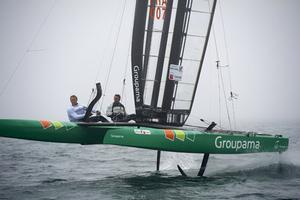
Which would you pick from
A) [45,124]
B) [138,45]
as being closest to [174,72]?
[138,45]

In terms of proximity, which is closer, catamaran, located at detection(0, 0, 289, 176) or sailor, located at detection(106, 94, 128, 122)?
catamaran, located at detection(0, 0, 289, 176)

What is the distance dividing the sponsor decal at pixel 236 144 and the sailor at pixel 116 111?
1899 mm

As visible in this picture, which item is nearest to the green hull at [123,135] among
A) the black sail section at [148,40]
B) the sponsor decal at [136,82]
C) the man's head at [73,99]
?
the man's head at [73,99]

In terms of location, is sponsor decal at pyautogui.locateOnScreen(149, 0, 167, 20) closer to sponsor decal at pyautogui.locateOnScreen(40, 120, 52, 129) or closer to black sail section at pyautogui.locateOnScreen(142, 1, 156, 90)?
black sail section at pyautogui.locateOnScreen(142, 1, 156, 90)

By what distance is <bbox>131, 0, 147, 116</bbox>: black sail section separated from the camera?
836cm

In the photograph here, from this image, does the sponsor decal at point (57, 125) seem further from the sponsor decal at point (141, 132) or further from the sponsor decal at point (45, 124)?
the sponsor decal at point (141, 132)

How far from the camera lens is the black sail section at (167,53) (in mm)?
Answer: 8445

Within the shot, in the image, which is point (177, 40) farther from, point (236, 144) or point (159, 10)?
point (236, 144)

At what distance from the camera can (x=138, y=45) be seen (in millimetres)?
8414

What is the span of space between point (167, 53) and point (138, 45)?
0.67 m

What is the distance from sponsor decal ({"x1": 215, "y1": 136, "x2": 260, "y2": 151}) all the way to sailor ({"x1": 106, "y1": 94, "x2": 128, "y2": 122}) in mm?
1899

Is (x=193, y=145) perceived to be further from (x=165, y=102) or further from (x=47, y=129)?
(x=47, y=129)

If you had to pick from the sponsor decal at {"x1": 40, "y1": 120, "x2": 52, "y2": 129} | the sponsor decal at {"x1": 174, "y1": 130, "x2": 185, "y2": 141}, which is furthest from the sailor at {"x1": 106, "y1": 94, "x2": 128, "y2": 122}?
the sponsor decal at {"x1": 40, "y1": 120, "x2": 52, "y2": 129}

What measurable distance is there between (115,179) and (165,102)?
192 centimetres
